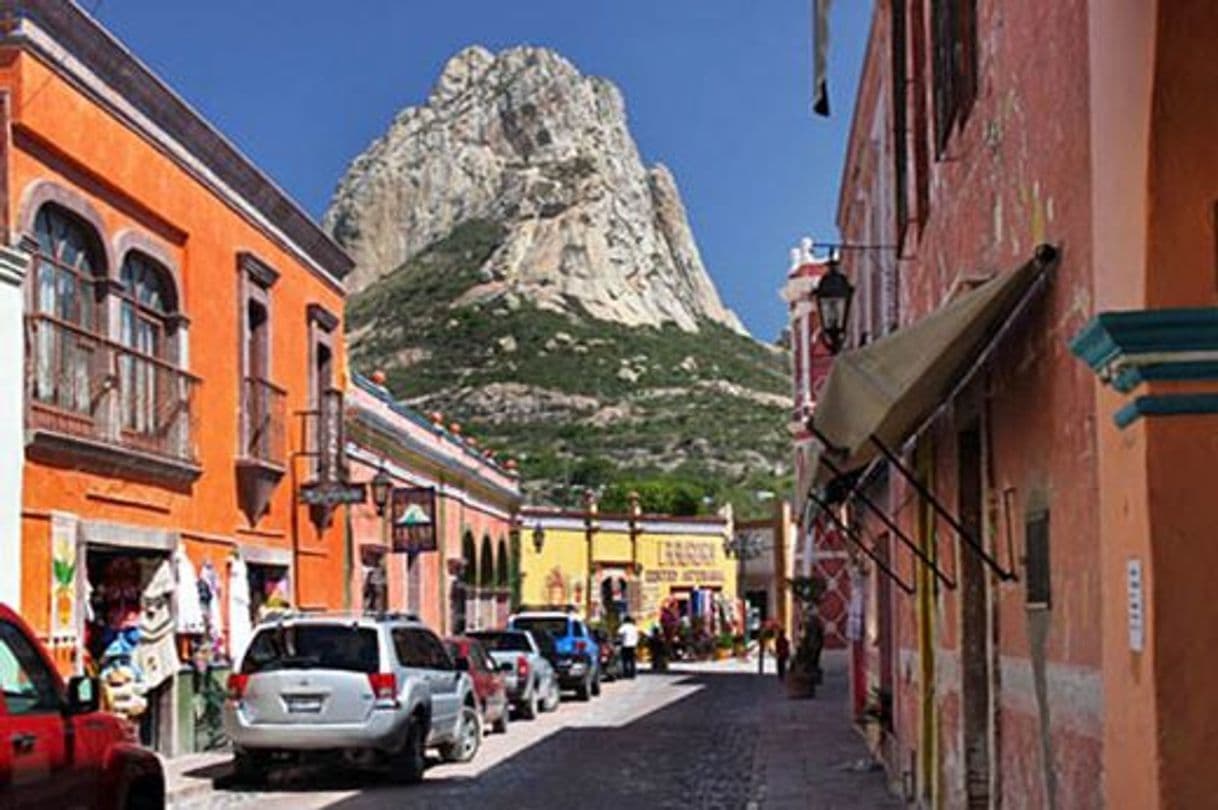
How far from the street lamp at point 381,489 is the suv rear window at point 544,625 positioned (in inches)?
256

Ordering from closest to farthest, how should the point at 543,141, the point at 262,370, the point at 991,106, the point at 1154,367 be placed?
the point at 1154,367 < the point at 991,106 < the point at 262,370 < the point at 543,141

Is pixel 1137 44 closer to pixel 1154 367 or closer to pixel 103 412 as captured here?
pixel 1154 367

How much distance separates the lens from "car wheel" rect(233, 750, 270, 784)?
18.4 m

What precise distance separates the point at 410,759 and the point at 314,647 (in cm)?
154

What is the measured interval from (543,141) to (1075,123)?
457ft

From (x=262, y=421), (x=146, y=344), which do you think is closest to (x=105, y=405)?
(x=146, y=344)

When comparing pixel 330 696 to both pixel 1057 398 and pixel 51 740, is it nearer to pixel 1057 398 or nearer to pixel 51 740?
pixel 51 740

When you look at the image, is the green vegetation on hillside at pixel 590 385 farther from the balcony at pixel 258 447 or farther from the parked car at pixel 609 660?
the balcony at pixel 258 447

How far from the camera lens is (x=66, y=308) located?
60.0 feet

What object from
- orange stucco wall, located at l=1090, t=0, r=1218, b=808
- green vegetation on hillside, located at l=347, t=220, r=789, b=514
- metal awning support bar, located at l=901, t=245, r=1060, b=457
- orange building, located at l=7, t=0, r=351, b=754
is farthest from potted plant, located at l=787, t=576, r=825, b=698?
green vegetation on hillside, located at l=347, t=220, r=789, b=514

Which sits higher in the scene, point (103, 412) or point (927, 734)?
point (103, 412)

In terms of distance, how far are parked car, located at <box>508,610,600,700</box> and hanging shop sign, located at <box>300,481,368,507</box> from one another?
396 inches

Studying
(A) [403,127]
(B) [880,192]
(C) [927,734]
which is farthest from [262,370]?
(A) [403,127]

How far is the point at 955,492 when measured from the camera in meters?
10.9
